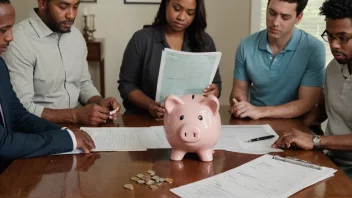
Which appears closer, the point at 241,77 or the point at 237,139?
the point at 237,139

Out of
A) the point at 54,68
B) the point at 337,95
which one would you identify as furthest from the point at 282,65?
the point at 54,68

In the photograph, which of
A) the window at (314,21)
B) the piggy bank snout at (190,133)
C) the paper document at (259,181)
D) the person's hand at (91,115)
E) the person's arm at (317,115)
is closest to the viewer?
the paper document at (259,181)

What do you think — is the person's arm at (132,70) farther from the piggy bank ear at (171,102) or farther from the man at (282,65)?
the piggy bank ear at (171,102)

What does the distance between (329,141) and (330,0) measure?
549mm

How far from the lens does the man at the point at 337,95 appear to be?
4.82 ft

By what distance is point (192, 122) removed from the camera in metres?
1.25

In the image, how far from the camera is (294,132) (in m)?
1.48

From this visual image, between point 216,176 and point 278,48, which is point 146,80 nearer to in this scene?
point 278,48

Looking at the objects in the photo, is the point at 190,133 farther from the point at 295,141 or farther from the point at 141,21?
the point at 141,21

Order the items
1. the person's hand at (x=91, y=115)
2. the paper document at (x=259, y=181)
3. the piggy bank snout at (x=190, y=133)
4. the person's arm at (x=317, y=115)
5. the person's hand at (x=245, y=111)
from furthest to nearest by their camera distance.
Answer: the person's arm at (x=317, y=115), the person's hand at (x=245, y=111), the person's hand at (x=91, y=115), the piggy bank snout at (x=190, y=133), the paper document at (x=259, y=181)

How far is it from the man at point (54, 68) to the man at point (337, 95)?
0.80 m

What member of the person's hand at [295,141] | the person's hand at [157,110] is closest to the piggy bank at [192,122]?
the person's hand at [295,141]

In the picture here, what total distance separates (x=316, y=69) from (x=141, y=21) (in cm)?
216

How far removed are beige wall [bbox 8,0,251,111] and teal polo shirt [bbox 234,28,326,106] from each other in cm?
166
